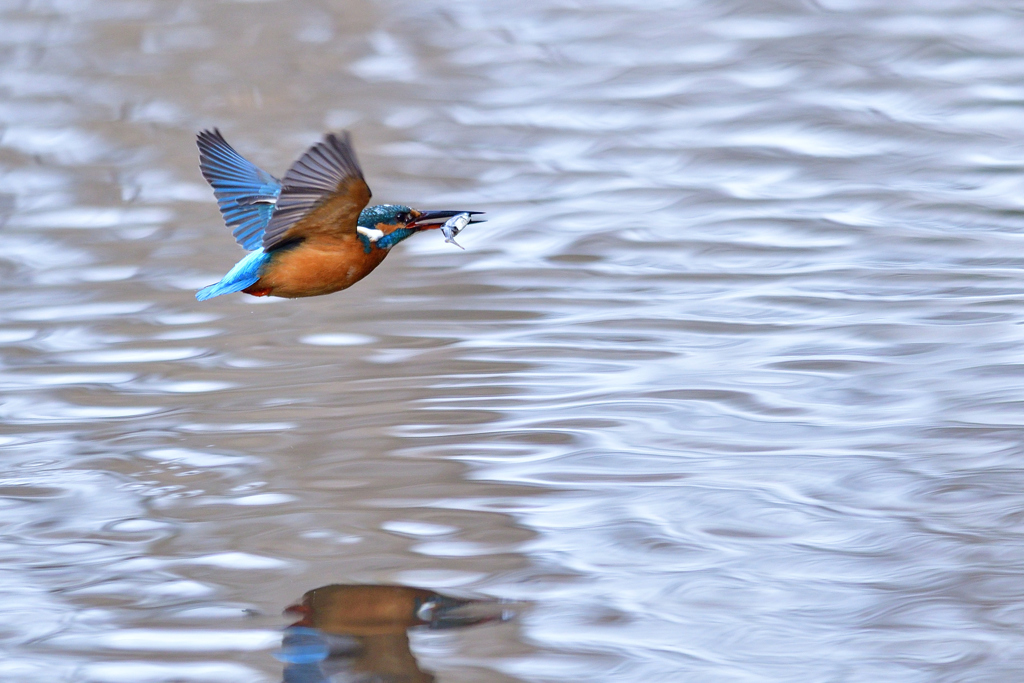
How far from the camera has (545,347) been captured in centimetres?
491

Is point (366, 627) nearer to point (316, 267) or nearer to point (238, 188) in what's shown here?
point (316, 267)

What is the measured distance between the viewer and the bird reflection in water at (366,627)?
9.76 ft

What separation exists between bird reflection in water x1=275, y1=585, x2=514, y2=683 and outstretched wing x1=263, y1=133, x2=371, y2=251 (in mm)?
851

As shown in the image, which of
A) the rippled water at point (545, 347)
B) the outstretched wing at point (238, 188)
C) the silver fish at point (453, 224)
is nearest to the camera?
the rippled water at point (545, 347)

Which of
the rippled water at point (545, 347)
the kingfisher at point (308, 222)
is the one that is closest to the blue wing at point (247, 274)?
the kingfisher at point (308, 222)

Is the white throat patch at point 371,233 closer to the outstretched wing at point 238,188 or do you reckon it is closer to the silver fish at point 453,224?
the silver fish at point 453,224

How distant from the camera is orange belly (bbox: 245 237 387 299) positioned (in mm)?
3258

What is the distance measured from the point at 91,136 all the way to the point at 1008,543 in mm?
5337

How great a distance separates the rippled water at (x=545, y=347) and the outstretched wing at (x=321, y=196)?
2.83ft

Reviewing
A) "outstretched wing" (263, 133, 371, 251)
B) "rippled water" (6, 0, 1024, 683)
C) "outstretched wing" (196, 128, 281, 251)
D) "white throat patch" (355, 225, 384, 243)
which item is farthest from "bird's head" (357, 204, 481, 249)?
"rippled water" (6, 0, 1024, 683)

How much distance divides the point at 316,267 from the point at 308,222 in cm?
15

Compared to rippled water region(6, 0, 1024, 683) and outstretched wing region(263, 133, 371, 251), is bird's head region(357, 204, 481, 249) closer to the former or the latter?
outstretched wing region(263, 133, 371, 251)

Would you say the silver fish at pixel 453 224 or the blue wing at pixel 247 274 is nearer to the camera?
the blue wing at pixel 247 274

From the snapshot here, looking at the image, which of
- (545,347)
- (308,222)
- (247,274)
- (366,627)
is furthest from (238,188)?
(545,347)
